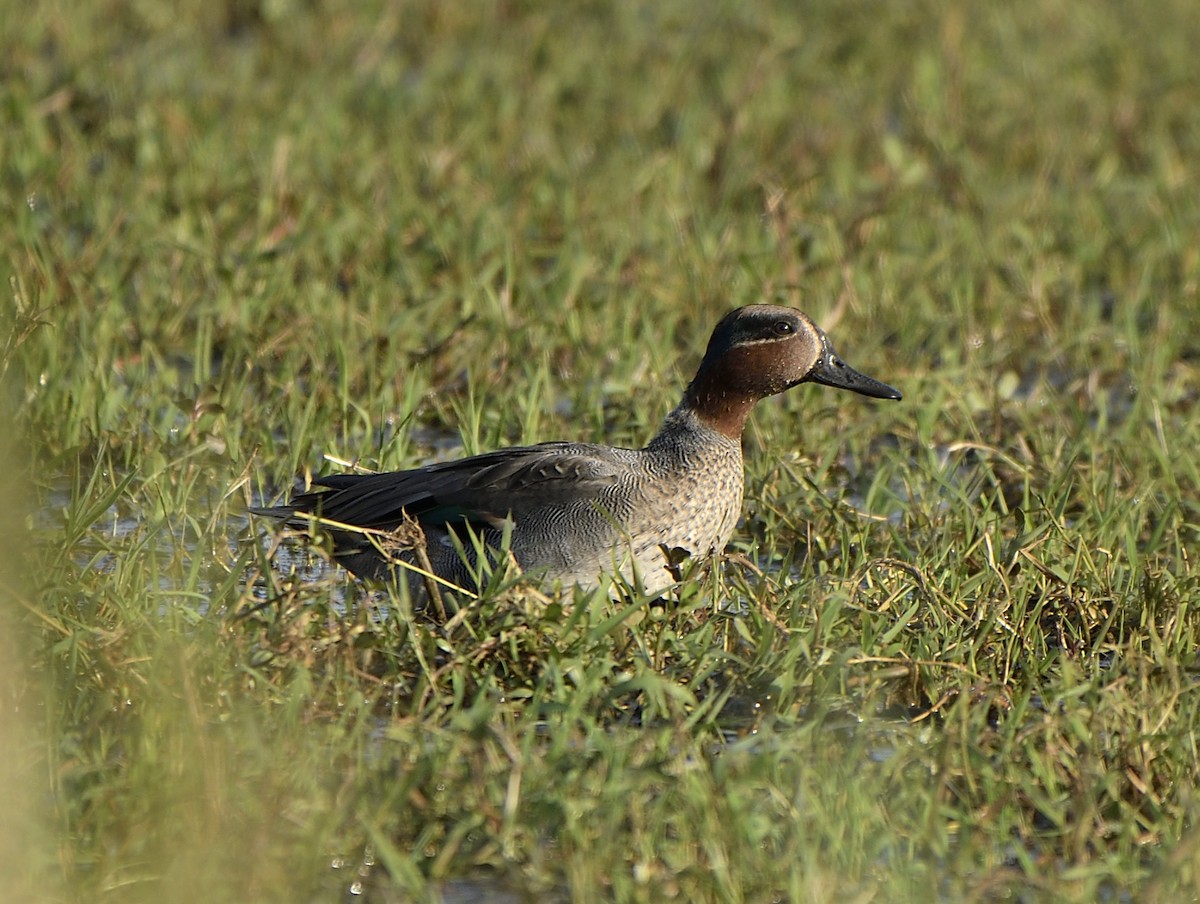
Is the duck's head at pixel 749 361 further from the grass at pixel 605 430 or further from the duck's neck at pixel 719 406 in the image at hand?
the grass at pixel 605 430

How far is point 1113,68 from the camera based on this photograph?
8.82 metres

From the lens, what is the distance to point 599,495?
4.13 meters

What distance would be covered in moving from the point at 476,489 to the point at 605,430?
119 cm

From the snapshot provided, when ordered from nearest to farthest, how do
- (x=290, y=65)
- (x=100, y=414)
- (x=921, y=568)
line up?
(x=921, y=568)
(x=100, y=414)
(x=290, y=65)

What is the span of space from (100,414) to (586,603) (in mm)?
1846

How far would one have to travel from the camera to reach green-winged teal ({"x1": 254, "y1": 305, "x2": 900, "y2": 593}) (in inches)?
160

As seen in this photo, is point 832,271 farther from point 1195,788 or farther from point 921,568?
point 1195,788

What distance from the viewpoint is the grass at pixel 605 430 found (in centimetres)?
304

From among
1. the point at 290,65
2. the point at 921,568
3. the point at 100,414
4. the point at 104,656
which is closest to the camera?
the point at 104,656

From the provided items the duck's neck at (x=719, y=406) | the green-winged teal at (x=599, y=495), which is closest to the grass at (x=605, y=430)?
the green-winged teal at (x=599, y=495)

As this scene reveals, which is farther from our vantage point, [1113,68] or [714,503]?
[1113,68]

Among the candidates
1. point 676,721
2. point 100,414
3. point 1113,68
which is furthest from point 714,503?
point 1113,68

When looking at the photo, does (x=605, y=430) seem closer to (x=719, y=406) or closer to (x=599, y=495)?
(x=719, y=406)

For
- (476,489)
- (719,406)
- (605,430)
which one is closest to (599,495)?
(476,489)
